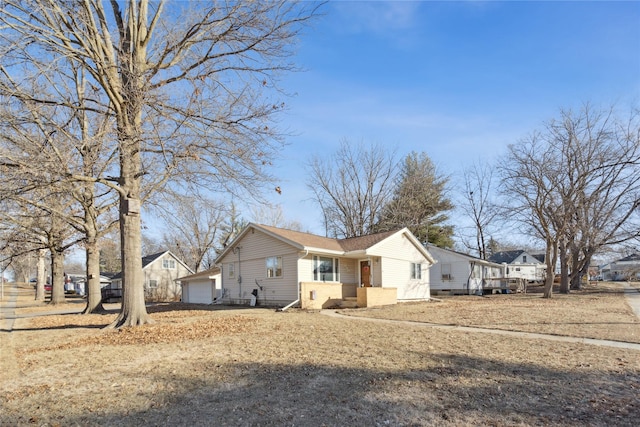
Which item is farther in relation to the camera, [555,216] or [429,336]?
[555,216]

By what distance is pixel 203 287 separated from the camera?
28047 mm

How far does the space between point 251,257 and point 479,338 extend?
45.2 feet

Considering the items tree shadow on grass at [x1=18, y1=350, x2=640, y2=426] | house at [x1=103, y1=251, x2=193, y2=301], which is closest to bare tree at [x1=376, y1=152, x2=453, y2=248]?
house at [x1=103, y1=251, x2=193, y2=301]

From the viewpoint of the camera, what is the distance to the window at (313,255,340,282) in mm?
18359

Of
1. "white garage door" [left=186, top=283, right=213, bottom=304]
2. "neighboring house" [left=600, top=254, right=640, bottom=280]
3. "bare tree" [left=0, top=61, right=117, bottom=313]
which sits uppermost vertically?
"bare tree" [left=0, top=61, right=117, bottom=313]

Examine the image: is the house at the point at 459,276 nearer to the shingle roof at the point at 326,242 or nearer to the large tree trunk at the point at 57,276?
the shingle roof at the point at 326,242

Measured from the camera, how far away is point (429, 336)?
8.76 meters

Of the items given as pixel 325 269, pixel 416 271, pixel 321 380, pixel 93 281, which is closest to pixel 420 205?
pixel 416 271

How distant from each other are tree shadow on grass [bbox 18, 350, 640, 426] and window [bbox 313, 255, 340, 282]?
40.3 feet

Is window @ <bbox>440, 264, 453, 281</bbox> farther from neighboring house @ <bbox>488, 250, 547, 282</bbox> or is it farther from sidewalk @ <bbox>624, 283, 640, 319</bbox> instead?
neighboring house @ <bbox>488, 250, 547, 282</bbox>

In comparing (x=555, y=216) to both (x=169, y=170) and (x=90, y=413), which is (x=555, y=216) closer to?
(x=169, y=170)

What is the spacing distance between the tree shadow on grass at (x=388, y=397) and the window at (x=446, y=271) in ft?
89.2

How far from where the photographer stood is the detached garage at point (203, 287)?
1032 inches

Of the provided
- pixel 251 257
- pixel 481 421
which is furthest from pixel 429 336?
pixel 251 257
